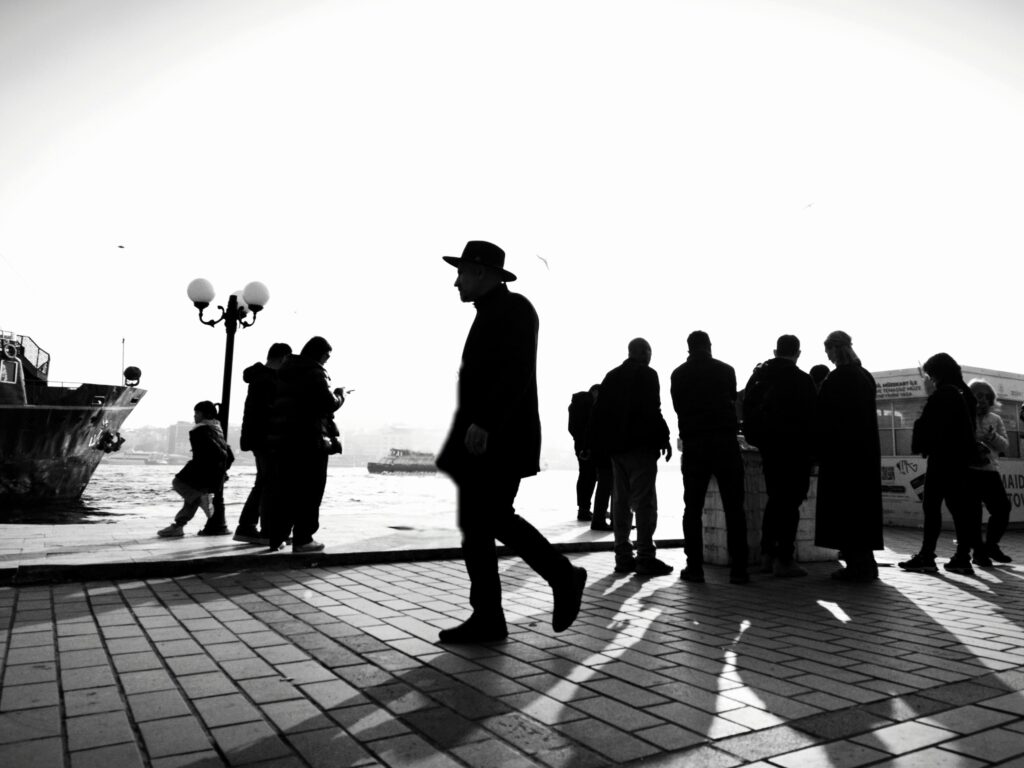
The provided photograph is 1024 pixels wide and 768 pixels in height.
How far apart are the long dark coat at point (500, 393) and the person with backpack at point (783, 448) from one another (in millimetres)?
3031

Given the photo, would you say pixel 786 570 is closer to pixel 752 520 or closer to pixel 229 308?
pixel 752 520

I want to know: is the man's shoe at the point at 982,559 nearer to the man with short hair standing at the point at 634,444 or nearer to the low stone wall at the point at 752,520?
the low stone wall at the point at 752,520

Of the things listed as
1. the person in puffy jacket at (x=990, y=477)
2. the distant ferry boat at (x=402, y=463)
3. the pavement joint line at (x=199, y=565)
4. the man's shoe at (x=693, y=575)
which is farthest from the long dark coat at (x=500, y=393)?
the distant ferry boat at (x=402, y=463)

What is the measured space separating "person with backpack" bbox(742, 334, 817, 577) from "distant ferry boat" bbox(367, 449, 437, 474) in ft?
322

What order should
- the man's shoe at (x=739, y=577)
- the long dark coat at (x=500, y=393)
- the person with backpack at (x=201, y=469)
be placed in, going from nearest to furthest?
the long dark coat at (x=500, y=393)
the man's shoe at (x=739, y=577)
the person with backpack at (x=201, y=469)

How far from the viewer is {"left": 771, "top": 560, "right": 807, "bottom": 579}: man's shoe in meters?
5.98

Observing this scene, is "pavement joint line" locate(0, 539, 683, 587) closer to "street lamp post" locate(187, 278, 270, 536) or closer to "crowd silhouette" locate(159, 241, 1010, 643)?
"crowd silhouette" locate(159, 241, 1010, 643)

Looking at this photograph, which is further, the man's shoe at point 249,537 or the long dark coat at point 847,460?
the man's shoe at point 249,537

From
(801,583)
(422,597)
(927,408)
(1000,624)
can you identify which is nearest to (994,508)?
(927,408)

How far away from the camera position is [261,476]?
7.34 metres

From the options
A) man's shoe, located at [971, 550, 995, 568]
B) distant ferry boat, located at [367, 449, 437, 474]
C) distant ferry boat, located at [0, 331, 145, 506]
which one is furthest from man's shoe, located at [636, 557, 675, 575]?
distant ferry boat, located at [367, 449, 437, 474]

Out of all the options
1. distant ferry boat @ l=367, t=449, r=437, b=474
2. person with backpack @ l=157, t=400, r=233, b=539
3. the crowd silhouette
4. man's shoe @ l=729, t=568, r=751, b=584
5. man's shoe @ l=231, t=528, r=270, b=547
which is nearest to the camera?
man's shoe @ l=729, t=568, r=751, b=584

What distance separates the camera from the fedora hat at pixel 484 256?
12.2ft

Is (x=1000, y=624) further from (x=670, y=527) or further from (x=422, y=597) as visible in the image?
(x=670, y=527)
